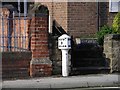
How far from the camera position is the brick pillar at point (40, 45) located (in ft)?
40.2

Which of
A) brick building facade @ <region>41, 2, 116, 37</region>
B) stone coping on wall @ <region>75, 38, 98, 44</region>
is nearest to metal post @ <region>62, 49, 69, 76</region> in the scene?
stone coping on wall @ <region>75, 38, 98, 44</region>

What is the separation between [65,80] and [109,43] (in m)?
2.38

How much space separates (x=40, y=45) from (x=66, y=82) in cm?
172

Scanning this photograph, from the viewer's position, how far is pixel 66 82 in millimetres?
11164

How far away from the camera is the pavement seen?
10.8m

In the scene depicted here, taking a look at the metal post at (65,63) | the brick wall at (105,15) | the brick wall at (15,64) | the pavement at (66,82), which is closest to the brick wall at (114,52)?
the pavement at (66,82)

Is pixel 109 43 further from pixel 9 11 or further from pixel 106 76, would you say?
pixel 9 11

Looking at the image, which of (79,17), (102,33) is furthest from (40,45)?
(79,17)

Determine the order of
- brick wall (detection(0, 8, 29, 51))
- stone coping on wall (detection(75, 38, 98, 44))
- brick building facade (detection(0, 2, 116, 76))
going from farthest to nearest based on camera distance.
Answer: brick building facade (detection(0, 2, 116, 76))
stone coping on wall (detection(75, 38, 98, 44))
brick wall (detection(0, 8, 29, 51))

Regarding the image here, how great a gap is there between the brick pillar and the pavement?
0.36 m

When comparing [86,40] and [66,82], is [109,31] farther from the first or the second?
[66,82]

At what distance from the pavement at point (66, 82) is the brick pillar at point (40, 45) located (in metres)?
0.36

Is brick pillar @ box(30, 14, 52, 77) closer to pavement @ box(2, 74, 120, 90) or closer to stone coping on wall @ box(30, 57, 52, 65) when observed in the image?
stone coping on wall @ box(30, 57, 52, 65)

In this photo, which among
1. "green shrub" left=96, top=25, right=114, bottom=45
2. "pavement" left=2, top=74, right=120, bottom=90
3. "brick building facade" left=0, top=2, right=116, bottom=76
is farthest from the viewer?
"brick building facade" left=0, top=2, right=116, bottom=76
